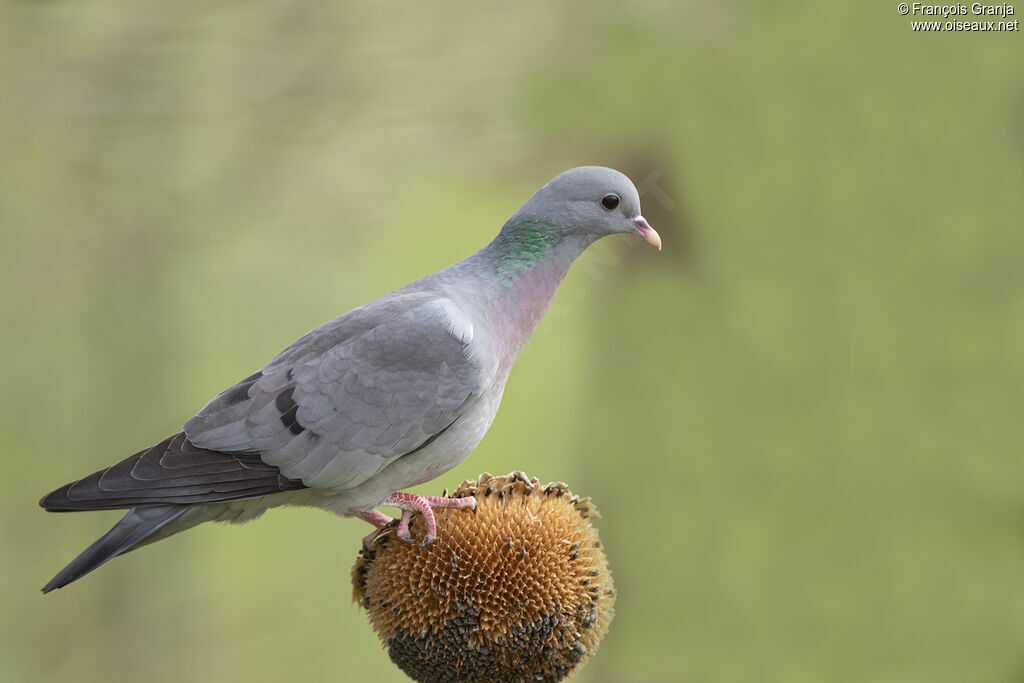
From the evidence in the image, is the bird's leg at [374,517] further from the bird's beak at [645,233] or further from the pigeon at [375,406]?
the bird's beak at [645,233]

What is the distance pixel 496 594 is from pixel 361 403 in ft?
1.11

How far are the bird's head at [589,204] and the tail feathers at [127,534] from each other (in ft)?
2.26

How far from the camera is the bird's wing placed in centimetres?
112

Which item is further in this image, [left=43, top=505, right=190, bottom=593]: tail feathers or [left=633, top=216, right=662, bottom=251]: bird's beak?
[left=633, top=216, right=662, bottom=251]: bird's beak

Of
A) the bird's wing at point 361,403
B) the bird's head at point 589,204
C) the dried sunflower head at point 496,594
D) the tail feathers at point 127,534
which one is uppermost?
the bird's head at point 589,204

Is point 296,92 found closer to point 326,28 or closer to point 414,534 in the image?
point 326,28

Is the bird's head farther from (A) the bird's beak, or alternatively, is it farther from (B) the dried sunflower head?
(B) the dried sunflower head

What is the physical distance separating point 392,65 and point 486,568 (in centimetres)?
158

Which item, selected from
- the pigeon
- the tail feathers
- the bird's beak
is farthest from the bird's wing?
the bird's beak

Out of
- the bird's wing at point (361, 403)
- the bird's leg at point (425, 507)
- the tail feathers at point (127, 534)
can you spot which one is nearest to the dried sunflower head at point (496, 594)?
the bird's leg at point (425, 507)

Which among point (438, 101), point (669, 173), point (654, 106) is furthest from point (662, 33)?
point (438, 101)

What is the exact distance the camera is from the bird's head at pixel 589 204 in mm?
1191

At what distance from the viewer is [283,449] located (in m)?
1.12

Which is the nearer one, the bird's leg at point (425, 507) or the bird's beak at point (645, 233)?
the bird's leg at point (425, 507)
